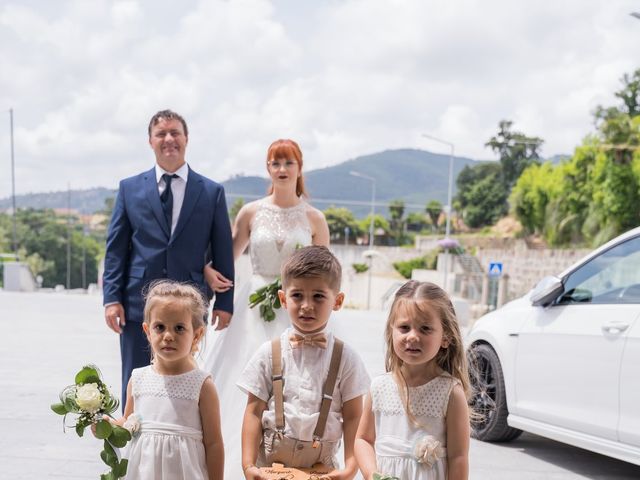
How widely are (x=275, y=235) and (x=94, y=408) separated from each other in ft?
7.88

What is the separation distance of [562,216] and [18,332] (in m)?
43.1

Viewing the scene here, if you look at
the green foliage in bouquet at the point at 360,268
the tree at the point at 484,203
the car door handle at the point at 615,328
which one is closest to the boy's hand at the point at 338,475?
the car door handle at the point at 615,328

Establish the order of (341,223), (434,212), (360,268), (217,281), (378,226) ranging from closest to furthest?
1. (217,281)
2. (360,268)
3. (378,226)
4. (341,223)
5. (434,212)

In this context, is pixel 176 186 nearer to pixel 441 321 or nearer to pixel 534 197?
pixel 441 321

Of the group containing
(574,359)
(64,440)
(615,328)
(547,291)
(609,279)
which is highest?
(609,279)

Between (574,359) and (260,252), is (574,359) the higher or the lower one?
the lower one

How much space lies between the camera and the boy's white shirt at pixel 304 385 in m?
2.89

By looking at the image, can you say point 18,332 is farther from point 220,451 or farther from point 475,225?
point 475,225

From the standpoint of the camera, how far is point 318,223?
5.06m

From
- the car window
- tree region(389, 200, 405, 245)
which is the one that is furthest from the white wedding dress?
tree region(389, 200, 405, 245)

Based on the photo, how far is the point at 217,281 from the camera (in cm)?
429

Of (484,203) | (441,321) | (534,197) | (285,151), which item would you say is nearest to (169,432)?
(441,321)

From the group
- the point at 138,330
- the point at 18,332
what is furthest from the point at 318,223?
the point at 18,332

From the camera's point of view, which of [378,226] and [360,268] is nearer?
[360,268]
